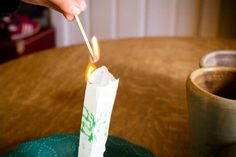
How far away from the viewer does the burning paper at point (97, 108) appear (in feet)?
1.23

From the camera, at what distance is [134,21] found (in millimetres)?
2045

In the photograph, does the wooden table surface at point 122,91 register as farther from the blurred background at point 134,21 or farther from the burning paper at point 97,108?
the blurred background at point 134,21

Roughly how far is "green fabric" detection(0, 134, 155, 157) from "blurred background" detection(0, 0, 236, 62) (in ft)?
4.65

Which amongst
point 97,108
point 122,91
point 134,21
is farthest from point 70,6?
point 134,21

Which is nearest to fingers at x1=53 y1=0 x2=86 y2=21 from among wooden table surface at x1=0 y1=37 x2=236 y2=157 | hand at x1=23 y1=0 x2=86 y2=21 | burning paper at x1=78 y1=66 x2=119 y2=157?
hand at x1=23 y1=0 x2=86 y2=21

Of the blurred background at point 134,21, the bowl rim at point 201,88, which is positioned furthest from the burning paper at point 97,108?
the blurred background at point 134,21

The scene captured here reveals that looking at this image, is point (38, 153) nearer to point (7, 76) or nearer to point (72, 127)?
point (72, 127)

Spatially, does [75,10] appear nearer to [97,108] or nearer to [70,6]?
[70,6]

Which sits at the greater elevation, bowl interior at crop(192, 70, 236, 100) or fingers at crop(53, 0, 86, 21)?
fingers at crop(53, 0, 86, 21)

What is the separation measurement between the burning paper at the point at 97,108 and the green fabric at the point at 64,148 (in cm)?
14

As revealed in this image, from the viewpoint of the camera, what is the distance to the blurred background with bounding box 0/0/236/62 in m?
1.93

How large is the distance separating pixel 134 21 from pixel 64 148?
155 cm

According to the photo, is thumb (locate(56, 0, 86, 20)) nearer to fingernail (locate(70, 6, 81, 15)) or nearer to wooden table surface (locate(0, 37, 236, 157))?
fingernail (locate(70, 6, 81, 15))

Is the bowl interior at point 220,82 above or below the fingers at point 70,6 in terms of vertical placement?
below
